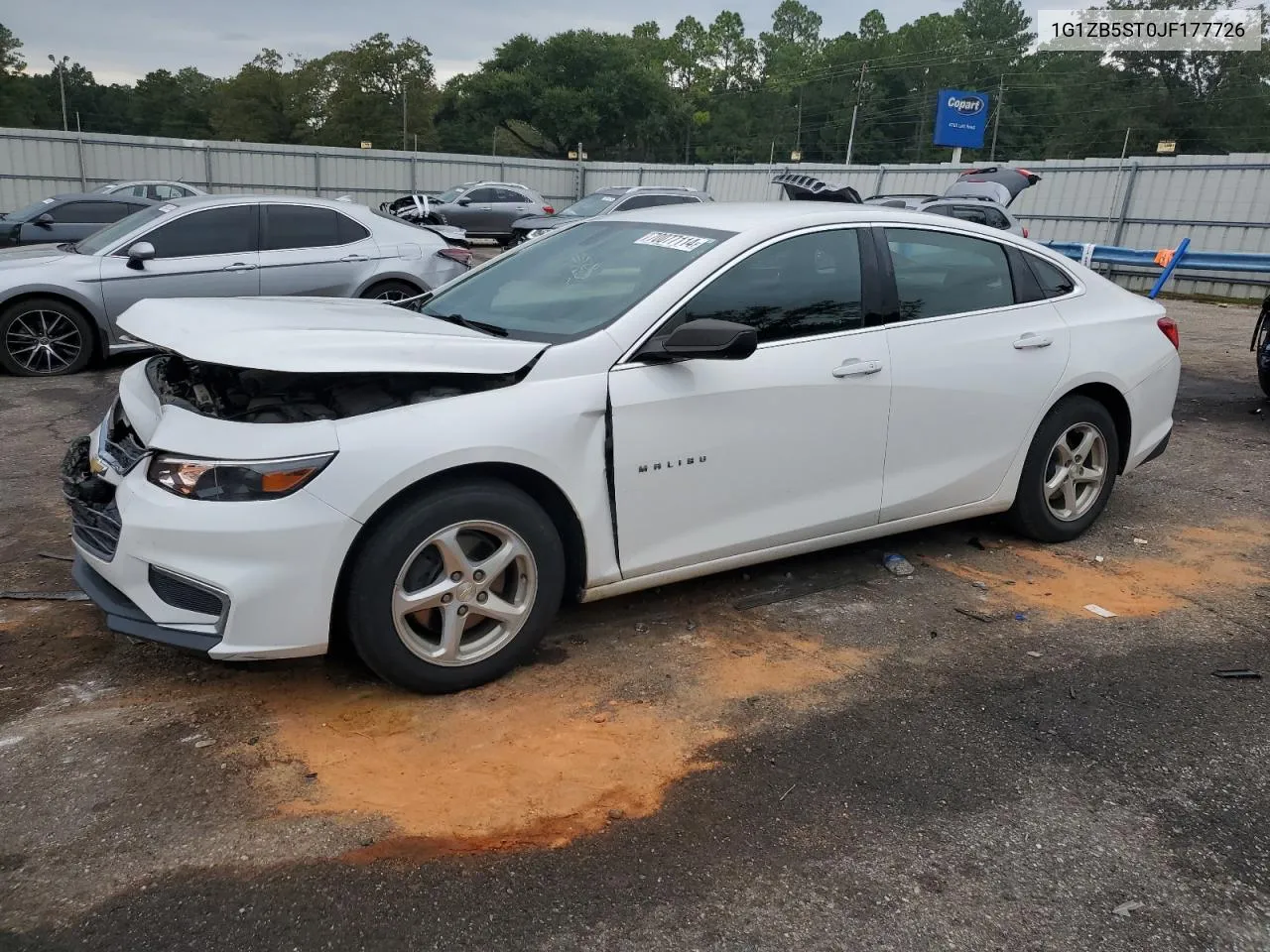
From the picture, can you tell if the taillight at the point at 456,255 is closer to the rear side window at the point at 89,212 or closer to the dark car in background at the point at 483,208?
the rear side window at the point at 89,212

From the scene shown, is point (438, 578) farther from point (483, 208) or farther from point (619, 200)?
point (483, 208)

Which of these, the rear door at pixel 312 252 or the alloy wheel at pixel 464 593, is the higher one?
the rear door at pixel 312 252

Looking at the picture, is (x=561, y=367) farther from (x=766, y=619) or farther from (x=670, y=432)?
(x=766, y=619)

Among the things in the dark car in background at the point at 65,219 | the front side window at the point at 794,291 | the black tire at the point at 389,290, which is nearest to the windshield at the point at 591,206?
the dark car in background at the point at 65,219

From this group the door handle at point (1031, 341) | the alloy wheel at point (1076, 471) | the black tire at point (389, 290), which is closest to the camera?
the door handle at point (1031, 341)

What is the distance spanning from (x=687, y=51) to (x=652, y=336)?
353ft

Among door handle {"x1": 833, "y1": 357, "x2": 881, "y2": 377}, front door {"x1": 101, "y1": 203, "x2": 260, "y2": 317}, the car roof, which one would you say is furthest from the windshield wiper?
front door {"x1": 101, "y1": 203, "x2": 260, "y2": 317}

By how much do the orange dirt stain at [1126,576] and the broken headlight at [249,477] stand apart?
3039 millimetres

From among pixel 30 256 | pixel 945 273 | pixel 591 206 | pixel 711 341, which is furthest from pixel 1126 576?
pixel 591 206

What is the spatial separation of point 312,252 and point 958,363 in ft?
21.7

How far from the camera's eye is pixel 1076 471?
16.9 ft

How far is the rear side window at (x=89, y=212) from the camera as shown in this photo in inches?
568

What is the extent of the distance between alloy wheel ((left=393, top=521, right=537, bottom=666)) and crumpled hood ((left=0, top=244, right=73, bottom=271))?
713 cm

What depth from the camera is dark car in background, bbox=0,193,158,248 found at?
14.1 m
